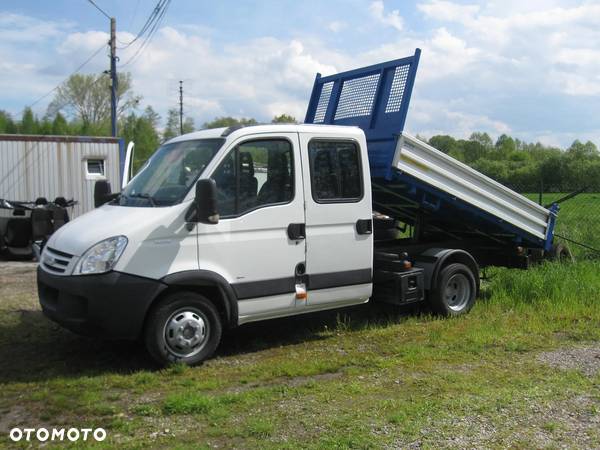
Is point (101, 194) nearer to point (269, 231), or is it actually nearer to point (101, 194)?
point (101, 194)

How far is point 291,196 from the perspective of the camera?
6191 mm

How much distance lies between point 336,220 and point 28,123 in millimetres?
46801

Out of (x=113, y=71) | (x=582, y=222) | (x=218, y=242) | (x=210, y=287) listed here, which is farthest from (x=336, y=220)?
(x=113, y=71)

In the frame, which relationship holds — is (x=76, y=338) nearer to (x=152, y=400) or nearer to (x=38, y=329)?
(x=38, y=329)

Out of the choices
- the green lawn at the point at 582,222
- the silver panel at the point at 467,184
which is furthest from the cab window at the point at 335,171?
the green lawn at the point at 582,222

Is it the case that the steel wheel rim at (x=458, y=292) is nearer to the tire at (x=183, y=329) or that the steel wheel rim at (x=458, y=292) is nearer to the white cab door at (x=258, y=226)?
the white cab door at (x=258, y=226)

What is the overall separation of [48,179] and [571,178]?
1629cm

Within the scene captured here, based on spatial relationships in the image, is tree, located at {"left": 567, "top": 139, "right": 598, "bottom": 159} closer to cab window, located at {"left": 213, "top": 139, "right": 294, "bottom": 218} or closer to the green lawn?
the green lawn

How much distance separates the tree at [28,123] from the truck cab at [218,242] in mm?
45509

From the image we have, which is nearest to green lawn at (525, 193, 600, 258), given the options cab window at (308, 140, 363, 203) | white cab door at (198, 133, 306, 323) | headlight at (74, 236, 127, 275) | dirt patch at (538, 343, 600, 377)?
dirt patch at (538, 343, 600, 377)

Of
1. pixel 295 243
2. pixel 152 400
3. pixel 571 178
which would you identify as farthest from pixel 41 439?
pixel 571 178

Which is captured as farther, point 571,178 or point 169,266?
point 571,178

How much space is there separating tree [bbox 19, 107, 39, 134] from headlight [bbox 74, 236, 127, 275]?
153 ft

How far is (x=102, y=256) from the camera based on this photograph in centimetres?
532
